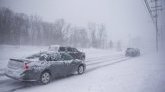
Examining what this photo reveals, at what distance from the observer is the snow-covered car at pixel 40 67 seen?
7571 millimetres

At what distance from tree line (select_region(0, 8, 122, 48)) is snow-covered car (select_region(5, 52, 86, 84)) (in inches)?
2125

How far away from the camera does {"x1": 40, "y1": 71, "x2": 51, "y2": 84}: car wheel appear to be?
826cm

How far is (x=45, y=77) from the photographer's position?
8.43m

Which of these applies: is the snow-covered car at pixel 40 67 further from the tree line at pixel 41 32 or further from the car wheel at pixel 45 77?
the tree line at pixel 41 32

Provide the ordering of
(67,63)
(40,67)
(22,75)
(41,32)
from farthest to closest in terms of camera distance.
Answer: (41,32), (67,63), (40,67), (22,75)

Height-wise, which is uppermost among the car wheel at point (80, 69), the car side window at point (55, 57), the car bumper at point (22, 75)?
the car side window at point (55, 57)

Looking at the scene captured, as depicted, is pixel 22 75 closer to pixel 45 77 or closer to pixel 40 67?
pixel 40 67

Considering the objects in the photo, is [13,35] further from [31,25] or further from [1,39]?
[31,25]

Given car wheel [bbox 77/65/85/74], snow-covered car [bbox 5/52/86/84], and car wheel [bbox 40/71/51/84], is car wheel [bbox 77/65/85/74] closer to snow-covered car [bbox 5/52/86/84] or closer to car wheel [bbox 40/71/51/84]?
snow-covered car [bbox 5/52/86/84]

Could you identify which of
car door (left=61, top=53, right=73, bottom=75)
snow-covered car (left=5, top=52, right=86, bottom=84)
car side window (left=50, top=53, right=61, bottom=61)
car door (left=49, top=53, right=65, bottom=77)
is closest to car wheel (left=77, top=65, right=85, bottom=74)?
snow-covered car (left=5, top=52, right=86, bottom=84)

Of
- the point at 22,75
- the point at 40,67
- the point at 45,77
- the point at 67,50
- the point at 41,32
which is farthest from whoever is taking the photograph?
the point at 41,32

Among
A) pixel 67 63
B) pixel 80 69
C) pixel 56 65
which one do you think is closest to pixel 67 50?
pixel 80 69

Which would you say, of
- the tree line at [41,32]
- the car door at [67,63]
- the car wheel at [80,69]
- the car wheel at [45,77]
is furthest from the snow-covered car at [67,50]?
the tree line at [41,32]

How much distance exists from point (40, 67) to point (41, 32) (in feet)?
247
